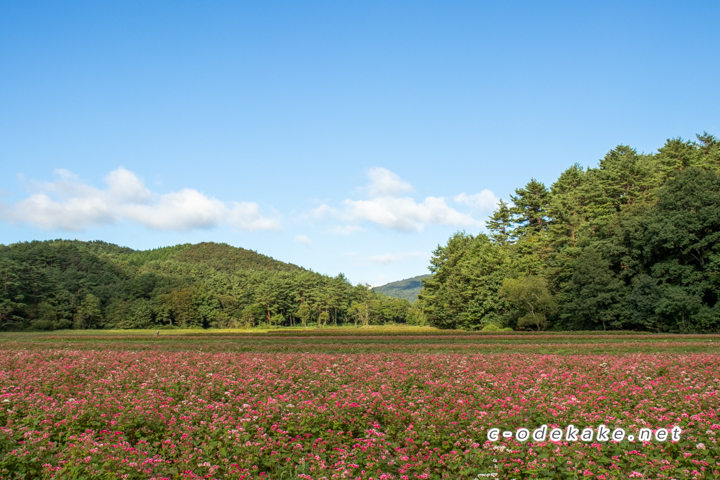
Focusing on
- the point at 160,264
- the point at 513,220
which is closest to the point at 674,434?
the point at 513,220

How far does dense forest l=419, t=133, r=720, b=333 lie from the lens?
35719 millimetres

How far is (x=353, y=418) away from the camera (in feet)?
23.7

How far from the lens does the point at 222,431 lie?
6602 millimetres

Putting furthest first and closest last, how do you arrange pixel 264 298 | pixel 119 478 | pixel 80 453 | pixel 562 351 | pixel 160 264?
pixel 160 264, pixel 264 298, pixel 562 351, pixel 80 453, pixel 119 478

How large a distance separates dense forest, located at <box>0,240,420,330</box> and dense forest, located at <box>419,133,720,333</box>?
31379 millimetres

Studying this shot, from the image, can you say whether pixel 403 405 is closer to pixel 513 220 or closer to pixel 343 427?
pixel 343 427

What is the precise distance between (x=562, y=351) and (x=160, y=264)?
110295mm

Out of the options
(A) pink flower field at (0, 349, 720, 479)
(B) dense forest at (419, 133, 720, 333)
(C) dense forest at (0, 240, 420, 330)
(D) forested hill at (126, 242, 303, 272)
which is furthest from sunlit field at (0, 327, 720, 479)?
(D) forested hill at (126, 242, 303, 272)

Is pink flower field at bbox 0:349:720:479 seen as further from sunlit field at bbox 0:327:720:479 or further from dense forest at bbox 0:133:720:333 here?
dense forest at bbox 0:133:720:333

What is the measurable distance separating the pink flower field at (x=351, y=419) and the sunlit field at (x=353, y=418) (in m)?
0.03

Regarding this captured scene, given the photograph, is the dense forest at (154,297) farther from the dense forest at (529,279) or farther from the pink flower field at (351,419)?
the pink flower field at (351,419)

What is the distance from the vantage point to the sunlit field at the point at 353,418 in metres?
5.37

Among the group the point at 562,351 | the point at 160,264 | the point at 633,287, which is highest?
the point at 160,264

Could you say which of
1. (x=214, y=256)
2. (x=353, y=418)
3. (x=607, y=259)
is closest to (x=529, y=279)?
(x=607, y=259)
